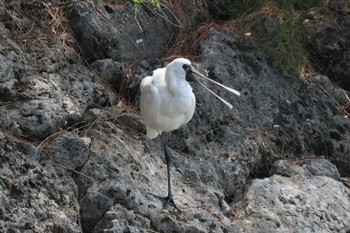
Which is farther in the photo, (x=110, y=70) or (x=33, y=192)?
(x=110, y=70)

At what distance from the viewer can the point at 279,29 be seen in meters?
6.68

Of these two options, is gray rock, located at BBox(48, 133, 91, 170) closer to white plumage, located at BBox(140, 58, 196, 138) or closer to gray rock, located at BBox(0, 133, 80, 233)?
gray rock, located at BBox(0, 133, 80, 233)

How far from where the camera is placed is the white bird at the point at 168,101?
5109 millimetres

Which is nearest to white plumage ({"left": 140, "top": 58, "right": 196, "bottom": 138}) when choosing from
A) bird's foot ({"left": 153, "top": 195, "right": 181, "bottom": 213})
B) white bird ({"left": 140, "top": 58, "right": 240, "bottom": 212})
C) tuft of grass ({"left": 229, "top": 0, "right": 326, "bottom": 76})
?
white bird ({"left": 140, "top": 58, "right": 240, "bottom": 212})

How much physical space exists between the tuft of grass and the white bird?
1.52 meters

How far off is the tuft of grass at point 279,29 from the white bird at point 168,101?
60.0 inches

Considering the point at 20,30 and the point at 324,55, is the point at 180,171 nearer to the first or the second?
the point at 20,30

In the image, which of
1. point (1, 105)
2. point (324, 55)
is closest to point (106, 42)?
point (1, 105)

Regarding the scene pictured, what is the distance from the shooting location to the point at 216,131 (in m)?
5.73

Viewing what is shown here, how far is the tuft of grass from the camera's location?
259 inches

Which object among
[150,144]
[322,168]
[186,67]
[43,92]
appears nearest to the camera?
[43,92]

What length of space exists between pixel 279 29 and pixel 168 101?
74.5 inches

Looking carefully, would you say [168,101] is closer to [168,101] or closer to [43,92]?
[168,101]

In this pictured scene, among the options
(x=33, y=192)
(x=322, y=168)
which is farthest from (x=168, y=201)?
(x=322, y=168)
